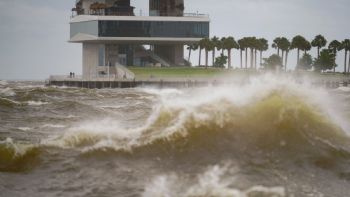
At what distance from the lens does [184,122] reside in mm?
14953

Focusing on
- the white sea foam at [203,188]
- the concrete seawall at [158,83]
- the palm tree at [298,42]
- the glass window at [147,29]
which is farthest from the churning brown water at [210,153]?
the palm tree at [298,42]

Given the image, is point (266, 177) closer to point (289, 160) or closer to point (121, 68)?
point (289, 160)

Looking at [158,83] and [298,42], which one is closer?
[158,83]

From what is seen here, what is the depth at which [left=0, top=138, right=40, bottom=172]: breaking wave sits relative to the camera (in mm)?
13609

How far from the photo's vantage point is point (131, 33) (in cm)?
12556

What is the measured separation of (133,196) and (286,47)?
424 feet

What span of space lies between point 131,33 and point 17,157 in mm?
112410

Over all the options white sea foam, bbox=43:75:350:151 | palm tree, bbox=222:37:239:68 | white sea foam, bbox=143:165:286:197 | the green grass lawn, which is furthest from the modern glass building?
white sea foam, bbox=143:165:286:197

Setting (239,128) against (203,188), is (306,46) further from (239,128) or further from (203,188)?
(203,188)

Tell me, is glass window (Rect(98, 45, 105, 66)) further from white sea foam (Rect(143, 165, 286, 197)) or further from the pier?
white sea foam (Rect(143, 165, 286, 197))

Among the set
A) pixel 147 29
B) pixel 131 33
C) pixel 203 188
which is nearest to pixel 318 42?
pixel 147 29

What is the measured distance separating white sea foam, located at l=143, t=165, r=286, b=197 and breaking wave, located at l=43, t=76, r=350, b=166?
5.79 feet

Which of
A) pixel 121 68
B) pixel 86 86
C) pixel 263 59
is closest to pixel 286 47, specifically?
pixel 263 59

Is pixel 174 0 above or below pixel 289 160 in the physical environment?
above
